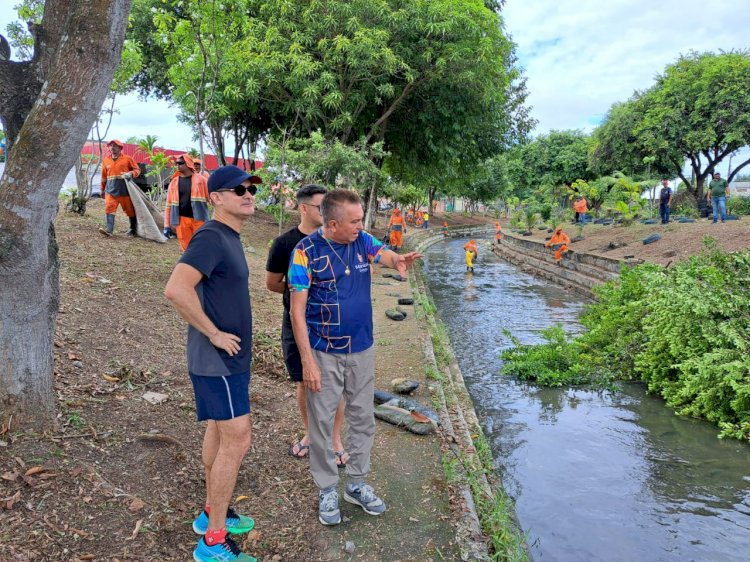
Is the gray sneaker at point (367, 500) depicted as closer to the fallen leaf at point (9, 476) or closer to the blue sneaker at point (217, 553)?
the blue sneaker at point (217, 553)

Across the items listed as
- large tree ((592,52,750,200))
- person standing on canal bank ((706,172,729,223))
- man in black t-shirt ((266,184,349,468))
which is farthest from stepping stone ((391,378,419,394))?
large tree ((592,52,750,200))

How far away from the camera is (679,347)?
6848mm

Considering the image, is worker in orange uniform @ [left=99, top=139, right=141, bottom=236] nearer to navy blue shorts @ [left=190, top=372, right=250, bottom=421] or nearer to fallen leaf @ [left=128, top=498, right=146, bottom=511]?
fallen leaf @ [left=128, top=498, right=146, bottom=511]

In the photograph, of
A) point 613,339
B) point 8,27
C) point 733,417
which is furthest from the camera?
point 8,27

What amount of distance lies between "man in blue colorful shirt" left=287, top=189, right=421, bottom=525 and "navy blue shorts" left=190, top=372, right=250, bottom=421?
1.69 ft

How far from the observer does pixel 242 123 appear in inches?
797

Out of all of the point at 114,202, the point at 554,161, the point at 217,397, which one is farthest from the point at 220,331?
the point at 554,161

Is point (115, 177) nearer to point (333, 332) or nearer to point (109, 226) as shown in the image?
point (109, 226)

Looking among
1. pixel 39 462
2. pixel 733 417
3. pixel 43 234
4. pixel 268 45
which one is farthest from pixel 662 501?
pixel 268 45

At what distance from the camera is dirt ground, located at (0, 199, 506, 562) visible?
280cm

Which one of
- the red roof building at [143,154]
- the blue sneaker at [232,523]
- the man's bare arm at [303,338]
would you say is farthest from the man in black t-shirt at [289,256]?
the red roof building at [143,154]

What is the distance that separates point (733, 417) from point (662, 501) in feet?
6.51

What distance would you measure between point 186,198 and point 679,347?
21.8 ft

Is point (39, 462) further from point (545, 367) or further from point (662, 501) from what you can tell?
point (545, 367)
